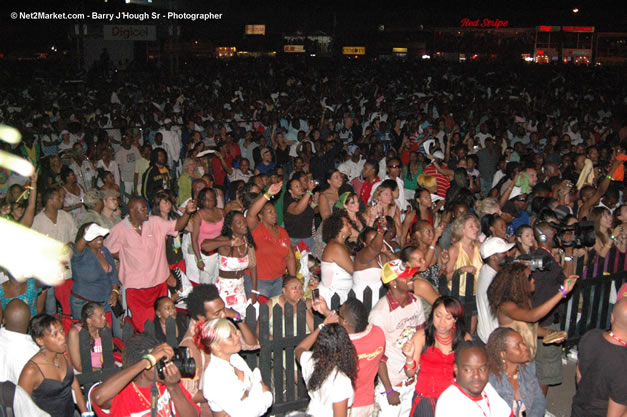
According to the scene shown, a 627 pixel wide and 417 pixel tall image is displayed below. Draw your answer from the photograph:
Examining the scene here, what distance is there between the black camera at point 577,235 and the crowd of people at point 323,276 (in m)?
0.02

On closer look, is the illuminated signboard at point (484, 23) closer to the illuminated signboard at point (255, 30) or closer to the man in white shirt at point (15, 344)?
the illuminated signboard at point (255, 30)

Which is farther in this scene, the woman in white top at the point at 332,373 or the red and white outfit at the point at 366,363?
A: the red and white outfit at the point at 366,363

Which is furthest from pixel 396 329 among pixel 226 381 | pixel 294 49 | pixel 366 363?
pixel 294 49

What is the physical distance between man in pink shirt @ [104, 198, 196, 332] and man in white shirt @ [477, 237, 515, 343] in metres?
2.92

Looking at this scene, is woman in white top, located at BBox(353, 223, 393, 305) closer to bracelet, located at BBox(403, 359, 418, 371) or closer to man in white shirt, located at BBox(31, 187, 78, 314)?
bracelet, located at BBox(403, 359, 418, 371)

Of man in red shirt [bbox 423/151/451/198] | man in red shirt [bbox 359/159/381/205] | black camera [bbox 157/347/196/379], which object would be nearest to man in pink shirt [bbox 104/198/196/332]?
black camera [bbox 157/347/196/379]

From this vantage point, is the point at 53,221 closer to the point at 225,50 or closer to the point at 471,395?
the point at 471,395

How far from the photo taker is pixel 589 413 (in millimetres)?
4223

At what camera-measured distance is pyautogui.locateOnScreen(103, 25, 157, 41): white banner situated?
1026 inches

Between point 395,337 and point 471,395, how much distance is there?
1.13 metres

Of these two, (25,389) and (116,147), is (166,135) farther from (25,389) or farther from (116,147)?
(25,389)

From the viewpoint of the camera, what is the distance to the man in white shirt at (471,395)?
11.5ft

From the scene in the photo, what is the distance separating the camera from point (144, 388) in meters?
3.63

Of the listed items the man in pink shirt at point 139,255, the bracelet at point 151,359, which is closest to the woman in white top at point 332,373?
the bracelet at point 151,359
